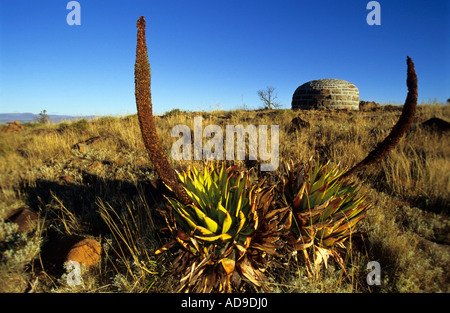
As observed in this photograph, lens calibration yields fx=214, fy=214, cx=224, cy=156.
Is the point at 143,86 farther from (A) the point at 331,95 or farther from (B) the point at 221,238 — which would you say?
(A) the point at 331,95

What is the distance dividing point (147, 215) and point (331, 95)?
18.3 meters

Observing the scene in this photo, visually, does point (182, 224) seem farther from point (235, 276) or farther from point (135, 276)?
point (135, 276)

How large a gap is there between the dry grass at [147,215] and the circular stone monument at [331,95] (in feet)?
39.9

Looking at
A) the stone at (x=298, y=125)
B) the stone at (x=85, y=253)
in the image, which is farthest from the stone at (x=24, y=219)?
the stone at (x=298, y=125)

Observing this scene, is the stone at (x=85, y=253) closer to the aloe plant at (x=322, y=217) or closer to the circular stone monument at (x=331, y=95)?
the aloe plant at (x=322, y=217)

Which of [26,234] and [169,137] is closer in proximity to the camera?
[26,234]

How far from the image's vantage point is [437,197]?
10.6ft

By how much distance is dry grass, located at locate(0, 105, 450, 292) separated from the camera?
214 cm

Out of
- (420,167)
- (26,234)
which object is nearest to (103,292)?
(26,234)

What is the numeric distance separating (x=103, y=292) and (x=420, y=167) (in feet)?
17.2

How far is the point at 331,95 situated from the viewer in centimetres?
1747

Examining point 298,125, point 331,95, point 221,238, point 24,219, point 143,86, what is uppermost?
point 331,95

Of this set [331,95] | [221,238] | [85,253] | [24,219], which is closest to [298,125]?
[221,238]

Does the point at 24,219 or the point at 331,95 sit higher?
the point at 331,95
